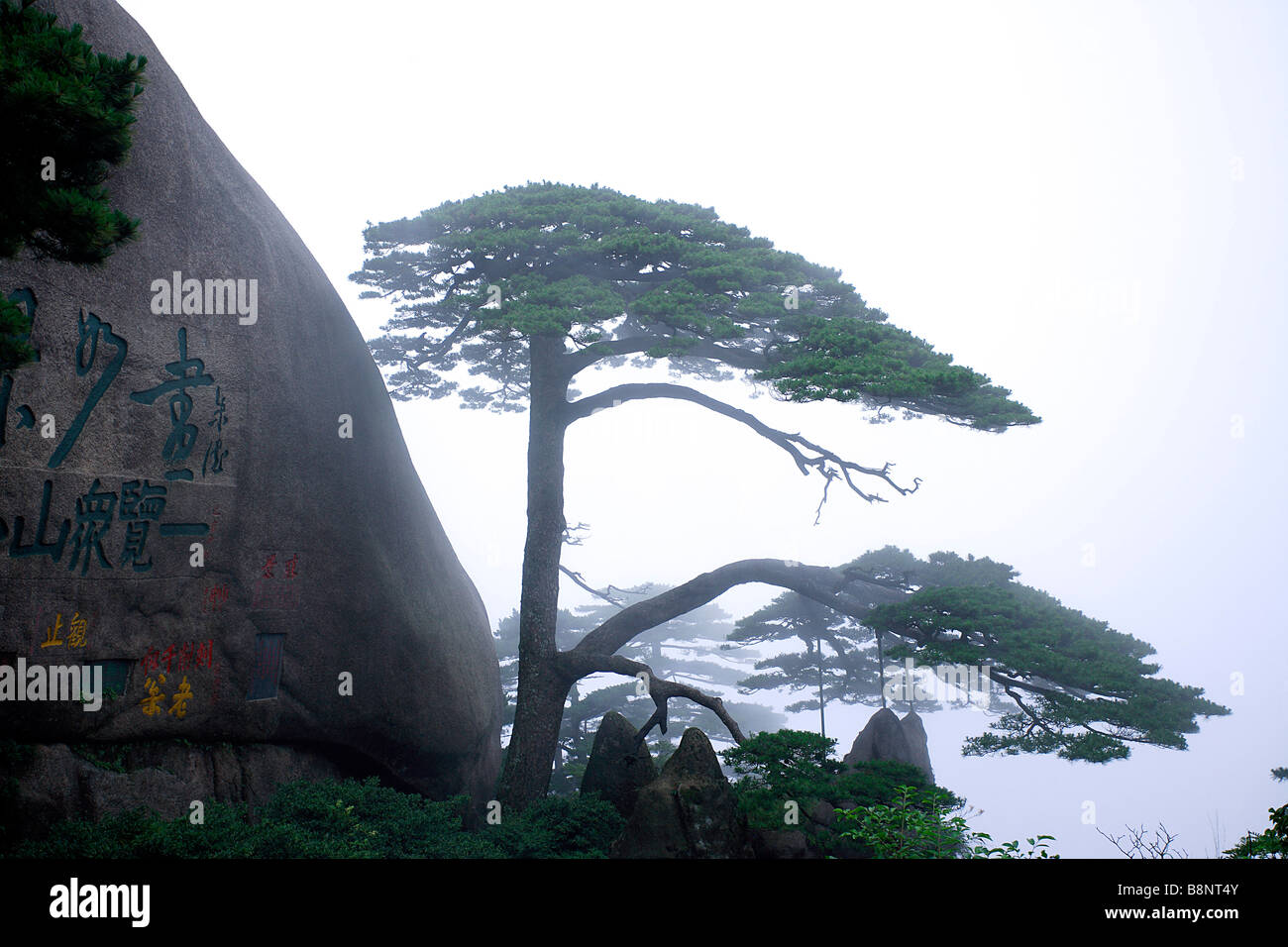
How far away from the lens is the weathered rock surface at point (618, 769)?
990cm

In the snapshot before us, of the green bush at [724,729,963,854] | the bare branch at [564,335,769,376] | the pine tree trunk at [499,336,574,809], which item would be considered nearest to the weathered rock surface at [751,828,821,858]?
the green bush at [724,729,963,854]

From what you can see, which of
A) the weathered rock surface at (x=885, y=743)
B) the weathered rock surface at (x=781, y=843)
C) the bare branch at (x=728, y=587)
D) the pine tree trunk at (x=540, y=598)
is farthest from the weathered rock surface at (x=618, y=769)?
the weathered rock surface at (x=885, y=743)

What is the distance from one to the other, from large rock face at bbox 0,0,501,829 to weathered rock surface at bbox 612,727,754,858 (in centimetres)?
324

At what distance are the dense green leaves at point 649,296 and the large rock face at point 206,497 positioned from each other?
201cm

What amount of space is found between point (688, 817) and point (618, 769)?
94.8 inches

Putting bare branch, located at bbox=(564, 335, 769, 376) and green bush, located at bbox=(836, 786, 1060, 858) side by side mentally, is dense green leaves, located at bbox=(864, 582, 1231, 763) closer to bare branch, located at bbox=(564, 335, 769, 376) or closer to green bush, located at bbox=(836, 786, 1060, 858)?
green bush, located at bbox=(836, 786, 1060, 858)

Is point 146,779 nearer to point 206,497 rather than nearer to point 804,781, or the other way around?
point 206,497

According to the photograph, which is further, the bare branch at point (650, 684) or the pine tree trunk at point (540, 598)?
the pine tree trunk at point (540, 598)

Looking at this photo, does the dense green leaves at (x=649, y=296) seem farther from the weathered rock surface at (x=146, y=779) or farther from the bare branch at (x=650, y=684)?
the weathered rock surface at (x=146, y=779)

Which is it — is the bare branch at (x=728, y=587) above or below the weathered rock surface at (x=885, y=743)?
above

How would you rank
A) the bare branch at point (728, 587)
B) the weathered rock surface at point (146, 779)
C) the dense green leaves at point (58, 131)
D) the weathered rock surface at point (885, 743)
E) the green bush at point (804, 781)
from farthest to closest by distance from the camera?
the weathered rock surface at point (885, 743) → the bare branch at point (728, 587) → the green bush at point (804, 781) → the weathered rock surface at point (146, 779) → the dense green leaves at point (58, 131)

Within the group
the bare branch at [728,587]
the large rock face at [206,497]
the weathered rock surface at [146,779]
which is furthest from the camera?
the bare branch at [728,587]
